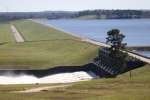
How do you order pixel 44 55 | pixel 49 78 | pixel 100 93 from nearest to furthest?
pixel 100 93 → pixel 49 78 → pixel 44 55

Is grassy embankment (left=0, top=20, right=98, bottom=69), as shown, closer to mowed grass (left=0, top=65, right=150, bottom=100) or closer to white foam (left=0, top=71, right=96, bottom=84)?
white foam (left=0, top=71, right=96, bottom=84)

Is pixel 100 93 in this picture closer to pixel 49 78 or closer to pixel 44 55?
pixel 49 78

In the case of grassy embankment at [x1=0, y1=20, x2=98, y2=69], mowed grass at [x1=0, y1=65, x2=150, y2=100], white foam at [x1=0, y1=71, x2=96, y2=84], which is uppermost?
mowed grass at [x1=0, y1=65, x2=150, y2=100]

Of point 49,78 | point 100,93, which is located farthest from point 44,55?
point 100,93

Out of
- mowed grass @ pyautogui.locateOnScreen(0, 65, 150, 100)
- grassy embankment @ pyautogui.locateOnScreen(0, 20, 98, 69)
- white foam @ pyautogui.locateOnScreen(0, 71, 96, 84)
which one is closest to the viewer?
mowed grass @ pyautogui.locateOnScreen(0, 65, 150, 100)

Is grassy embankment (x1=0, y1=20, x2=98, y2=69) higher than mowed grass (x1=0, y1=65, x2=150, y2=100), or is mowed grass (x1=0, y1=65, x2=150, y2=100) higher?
mowed grass (x1=0, y1=65, x2=150, y2=100)

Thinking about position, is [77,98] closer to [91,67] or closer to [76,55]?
[91,67]

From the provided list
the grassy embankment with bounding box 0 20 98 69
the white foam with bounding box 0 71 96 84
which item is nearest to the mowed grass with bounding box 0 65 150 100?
the white foam with bounding box 0 71 96 84

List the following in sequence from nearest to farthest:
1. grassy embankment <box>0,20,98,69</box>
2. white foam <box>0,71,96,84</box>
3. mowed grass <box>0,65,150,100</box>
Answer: mowed grass <box>0,65,150,100</box> → white foam <box>0,71,96,84</box> → grassy embankment <box>0,20,98,69</box>
